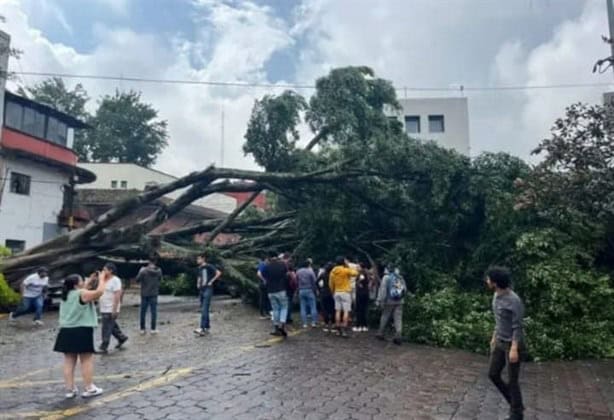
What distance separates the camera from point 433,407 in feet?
20.2

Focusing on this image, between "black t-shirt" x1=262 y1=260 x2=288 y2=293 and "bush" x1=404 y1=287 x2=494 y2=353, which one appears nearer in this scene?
"bush" x1=404 y1=287 x2=494 y2=353

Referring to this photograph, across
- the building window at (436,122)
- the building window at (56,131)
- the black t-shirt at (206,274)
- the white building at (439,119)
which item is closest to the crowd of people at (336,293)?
the black t-shirt at (206,274)

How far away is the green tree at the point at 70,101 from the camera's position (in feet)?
159

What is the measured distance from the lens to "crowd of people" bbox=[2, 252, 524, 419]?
19.1 ft

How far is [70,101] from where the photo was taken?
50.3 meters

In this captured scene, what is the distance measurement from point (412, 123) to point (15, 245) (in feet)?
103

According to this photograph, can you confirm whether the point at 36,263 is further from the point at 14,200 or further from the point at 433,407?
the point at 433,407

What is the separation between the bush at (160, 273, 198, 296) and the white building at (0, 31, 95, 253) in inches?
242

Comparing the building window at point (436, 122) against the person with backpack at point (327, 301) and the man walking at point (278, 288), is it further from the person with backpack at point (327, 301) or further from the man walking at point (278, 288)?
the man walking at point (278, 288)

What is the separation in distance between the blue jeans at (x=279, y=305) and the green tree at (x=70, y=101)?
43.4 meters

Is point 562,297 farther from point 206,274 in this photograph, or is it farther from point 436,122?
point 436,122

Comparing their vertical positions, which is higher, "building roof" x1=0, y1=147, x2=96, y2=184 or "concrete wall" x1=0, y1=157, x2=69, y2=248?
"building roof" x1=0, y1=147, x2=96, y2=184

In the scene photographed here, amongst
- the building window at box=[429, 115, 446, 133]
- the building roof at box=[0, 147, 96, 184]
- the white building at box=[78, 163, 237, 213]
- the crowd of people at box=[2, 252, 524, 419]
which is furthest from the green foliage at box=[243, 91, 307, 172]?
the building window at box=[429, 115, 446, 133]

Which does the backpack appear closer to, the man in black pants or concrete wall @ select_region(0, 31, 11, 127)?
the man in black pants
